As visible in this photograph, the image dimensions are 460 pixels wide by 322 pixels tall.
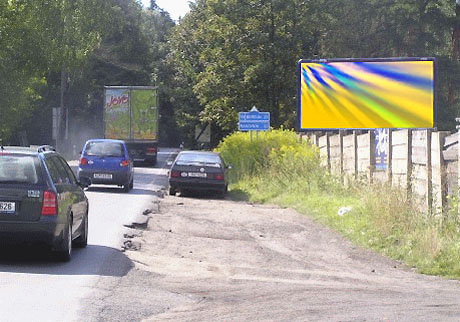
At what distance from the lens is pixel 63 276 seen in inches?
446

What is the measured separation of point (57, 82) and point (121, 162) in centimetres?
4823

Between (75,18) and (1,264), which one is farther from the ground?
(75,18)

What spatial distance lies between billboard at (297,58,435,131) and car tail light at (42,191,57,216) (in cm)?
1976

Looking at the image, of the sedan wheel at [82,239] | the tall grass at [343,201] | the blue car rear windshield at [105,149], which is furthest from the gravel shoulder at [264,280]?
the blue car rear windshield at [105,149]

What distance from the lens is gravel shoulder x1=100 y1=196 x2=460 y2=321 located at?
930cm

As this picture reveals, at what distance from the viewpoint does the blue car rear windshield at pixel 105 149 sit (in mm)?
28269

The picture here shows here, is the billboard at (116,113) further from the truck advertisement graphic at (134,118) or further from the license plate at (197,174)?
the license plate at (197,174)

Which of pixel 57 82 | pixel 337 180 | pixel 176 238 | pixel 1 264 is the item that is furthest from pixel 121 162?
pixel 57 82

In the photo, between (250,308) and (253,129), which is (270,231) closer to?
(250,308)

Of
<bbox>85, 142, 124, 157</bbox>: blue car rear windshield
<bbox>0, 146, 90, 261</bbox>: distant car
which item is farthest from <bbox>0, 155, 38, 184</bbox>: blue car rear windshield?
<bbox>85, 142, 124, 157</bbox>: blue car rear windshield

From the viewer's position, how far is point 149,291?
10445 millimetres

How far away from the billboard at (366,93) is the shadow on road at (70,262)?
17.9 meters

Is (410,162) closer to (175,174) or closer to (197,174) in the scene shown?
(197,174)

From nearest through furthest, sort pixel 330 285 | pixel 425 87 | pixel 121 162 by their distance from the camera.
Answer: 1. pixel 330 285
2. pixel 121 162
3. pixel 425 87
